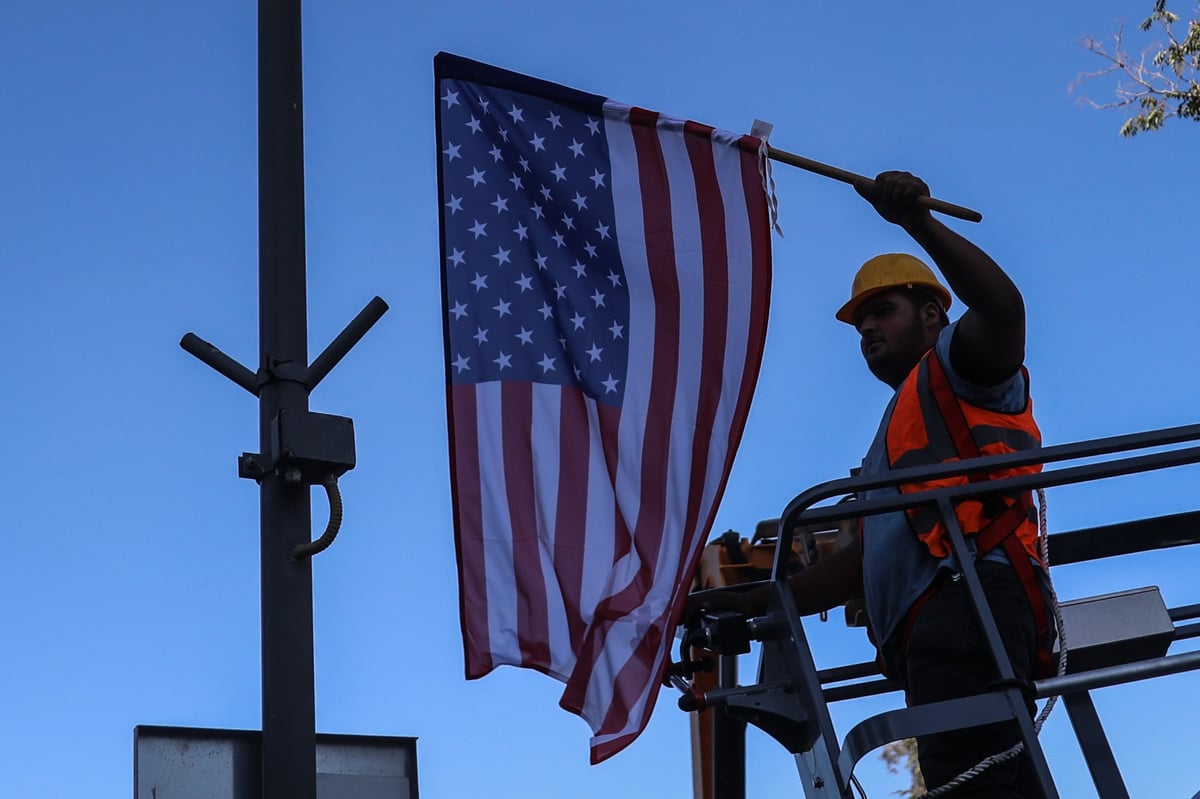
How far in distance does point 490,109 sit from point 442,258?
74 cm

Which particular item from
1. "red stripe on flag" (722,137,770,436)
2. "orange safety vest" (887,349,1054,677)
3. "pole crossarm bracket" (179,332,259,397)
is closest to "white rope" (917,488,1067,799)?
"orange safety vest" (887,349,1054,677)

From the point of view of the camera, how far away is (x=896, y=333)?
17.8 feet

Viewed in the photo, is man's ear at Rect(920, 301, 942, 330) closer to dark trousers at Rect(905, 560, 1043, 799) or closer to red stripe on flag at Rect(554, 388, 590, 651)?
dark trousers at Rect(905, 560, 1043, 799)

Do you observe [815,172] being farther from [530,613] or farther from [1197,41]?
[1197,41]

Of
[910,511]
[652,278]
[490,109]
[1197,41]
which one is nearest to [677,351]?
[652,278]

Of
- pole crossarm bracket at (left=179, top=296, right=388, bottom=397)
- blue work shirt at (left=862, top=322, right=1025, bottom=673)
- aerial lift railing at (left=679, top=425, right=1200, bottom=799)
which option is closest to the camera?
aerial lift railing at (left=679, top=425, right=1200, bottom=799)

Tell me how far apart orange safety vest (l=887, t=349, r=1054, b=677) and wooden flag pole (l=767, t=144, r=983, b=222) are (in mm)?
438

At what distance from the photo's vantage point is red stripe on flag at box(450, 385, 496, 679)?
5.34 m

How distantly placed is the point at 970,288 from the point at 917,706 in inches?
45.1

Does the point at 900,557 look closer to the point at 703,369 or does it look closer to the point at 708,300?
the point at 703,369

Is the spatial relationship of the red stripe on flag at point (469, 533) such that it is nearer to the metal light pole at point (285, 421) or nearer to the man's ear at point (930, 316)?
the metal light pole at point (285, 421)

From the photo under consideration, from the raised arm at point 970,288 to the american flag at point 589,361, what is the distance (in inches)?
52.7

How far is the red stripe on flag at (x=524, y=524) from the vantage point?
212 inches

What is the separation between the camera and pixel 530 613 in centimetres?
545
